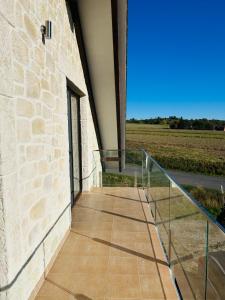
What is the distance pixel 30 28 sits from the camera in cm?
275

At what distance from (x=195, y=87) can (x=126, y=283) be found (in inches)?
2147

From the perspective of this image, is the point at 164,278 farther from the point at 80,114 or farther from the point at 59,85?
the point at 80,114

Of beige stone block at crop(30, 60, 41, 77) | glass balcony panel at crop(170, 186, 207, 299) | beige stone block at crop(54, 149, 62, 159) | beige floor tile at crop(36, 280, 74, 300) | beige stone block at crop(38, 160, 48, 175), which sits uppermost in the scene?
beige stone block at crop(30, 60, 41, 77)

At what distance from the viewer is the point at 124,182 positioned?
25.5 ft

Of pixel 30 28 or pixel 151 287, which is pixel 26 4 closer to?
pixel 30 28

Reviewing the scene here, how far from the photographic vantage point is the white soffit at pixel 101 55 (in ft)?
16.1

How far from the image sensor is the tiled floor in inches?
114

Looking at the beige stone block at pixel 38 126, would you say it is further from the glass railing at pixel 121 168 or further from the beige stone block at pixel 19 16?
the glass railing at pixel 121 168

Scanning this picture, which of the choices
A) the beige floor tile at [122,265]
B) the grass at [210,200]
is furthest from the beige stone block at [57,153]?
the grass at [210,200]

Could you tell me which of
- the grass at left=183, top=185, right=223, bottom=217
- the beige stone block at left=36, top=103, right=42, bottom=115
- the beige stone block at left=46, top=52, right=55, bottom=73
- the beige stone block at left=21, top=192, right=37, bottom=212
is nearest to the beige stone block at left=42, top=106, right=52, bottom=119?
the beige stone block at left=36, top=103, right=42, bottom=115

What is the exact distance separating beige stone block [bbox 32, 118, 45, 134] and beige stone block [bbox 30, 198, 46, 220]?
74 centimetres

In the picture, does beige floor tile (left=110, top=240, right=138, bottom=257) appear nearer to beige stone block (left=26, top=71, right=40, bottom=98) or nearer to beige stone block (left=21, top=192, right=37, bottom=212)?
beige stone block (left=21, top=192, right=37, bottom=212)

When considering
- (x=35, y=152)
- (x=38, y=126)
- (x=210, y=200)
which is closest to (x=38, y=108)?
(x=38, y=126)

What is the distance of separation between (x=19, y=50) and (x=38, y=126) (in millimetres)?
809
